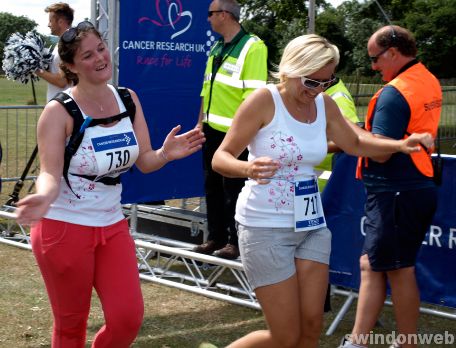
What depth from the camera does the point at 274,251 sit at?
144 inches

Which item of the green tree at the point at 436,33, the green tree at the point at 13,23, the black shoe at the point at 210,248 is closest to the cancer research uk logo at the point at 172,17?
the black shoe at the point at 210,248

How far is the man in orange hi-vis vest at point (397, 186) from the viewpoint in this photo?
4371 millimetres

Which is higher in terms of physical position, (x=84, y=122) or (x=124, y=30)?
(x=124, y=30)

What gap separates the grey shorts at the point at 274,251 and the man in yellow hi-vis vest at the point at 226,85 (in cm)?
241

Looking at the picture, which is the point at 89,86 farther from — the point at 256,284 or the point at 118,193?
the point at 256,284

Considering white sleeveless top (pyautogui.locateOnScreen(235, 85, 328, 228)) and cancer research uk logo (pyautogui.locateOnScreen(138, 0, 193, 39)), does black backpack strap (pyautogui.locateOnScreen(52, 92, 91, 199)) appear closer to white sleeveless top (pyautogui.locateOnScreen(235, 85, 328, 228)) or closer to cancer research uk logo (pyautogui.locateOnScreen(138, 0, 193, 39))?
white sleeveless top (pyautogui.locateOnScreen(235, 85, 328, 228))

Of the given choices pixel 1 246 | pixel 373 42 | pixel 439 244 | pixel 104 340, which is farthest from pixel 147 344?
pixel 1 246

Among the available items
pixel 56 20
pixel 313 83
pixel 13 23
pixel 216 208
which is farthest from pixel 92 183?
pixel 13 23

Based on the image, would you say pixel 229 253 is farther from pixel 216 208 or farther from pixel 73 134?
pixel 73 134

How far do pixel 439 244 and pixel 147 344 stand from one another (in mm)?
1955

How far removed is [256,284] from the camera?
371 cm

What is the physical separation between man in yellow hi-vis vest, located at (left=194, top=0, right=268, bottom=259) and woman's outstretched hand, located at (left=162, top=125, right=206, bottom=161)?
7.24ft

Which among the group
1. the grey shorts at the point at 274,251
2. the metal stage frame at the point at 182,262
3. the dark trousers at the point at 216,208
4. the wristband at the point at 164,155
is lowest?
the metal stage frame at the point at 182,262

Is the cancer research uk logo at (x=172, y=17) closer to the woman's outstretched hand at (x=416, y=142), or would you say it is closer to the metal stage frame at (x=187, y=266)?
the metal stage frame at (x=187, y=266)
